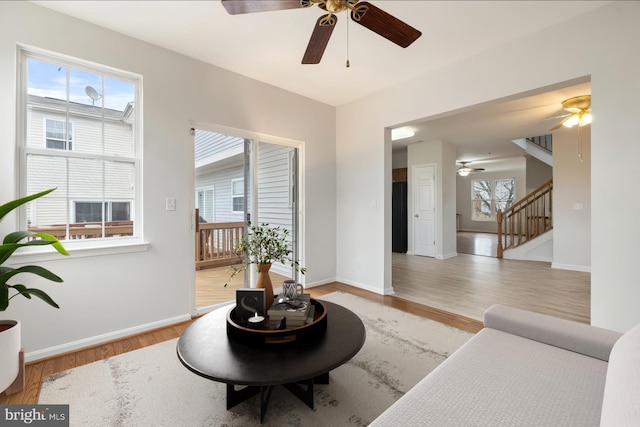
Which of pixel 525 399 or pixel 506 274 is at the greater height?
pixel 525 399

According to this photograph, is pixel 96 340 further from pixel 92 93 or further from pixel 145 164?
pixel 92 93

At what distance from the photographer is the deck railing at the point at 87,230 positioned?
92.2 inches

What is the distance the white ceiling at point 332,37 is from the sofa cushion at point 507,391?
2420mm

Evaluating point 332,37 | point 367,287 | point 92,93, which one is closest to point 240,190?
point 92,93

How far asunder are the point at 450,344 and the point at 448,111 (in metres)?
2.36

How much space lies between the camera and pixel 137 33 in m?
2.57

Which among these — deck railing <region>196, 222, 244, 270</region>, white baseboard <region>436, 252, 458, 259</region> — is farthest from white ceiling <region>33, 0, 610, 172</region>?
white baseboard <region>436, 252, 458, 259</region>

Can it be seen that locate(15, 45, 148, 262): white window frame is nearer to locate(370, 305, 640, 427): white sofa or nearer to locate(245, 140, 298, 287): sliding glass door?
locate(245, 140, 298, 287): sliding glass door

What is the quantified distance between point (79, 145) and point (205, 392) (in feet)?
7.42

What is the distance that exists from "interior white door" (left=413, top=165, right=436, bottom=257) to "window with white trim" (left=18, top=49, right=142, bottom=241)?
573 centimetres

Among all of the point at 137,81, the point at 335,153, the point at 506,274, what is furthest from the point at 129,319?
the point at 506,274

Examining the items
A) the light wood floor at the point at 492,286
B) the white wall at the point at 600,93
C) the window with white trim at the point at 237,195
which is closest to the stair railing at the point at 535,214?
the light wood floor at the point at 492,286

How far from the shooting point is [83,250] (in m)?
2.36

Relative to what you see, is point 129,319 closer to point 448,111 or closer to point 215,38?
point 215,38
